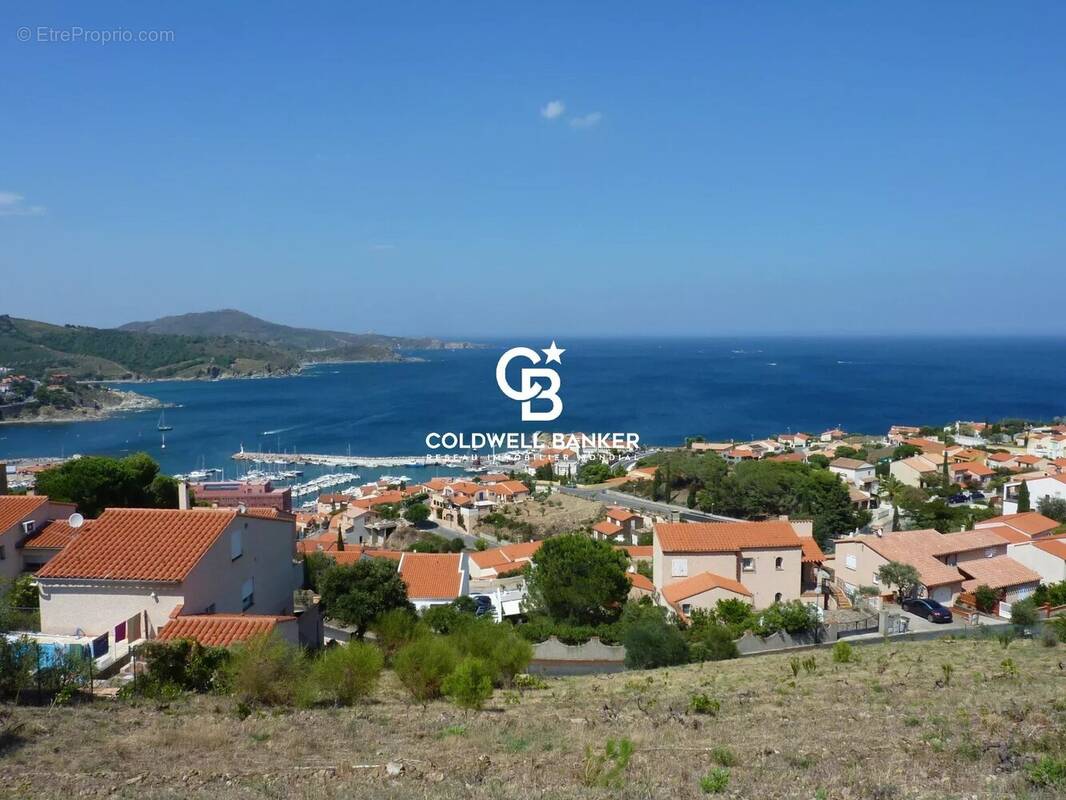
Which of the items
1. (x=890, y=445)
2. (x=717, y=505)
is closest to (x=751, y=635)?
(x=717, y=505)

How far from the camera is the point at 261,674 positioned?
801 centimetres

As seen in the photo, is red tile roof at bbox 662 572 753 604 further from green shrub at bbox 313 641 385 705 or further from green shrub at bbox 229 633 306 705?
green shrub at bbox 229 633 306 705

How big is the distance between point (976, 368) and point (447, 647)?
18175 cm

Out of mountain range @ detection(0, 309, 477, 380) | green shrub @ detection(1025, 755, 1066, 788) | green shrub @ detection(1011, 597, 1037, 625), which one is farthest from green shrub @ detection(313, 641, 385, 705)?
mountain range @ detection(0, 309, 477, 380)

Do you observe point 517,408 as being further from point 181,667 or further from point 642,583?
point 181,667

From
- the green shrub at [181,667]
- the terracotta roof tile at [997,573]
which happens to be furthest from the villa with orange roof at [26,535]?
the terracotta roof tile at [997,573]

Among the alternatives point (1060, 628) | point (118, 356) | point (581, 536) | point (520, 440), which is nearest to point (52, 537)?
point (581, 536)

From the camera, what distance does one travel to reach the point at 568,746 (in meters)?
7.21

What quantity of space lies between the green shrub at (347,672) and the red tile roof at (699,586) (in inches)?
435

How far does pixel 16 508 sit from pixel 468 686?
949 centimetres

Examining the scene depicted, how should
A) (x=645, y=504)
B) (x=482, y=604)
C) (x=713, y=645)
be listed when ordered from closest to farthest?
1. (x=713, y=645)
2. (x=482, y=604)
3. (x=645, y=504)

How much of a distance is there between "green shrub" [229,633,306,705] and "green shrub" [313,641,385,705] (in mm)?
374

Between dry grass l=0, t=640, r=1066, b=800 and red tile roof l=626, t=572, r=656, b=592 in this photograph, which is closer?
dry grass l=0, t=640, r=1066, b=800

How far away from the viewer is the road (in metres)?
32.4
